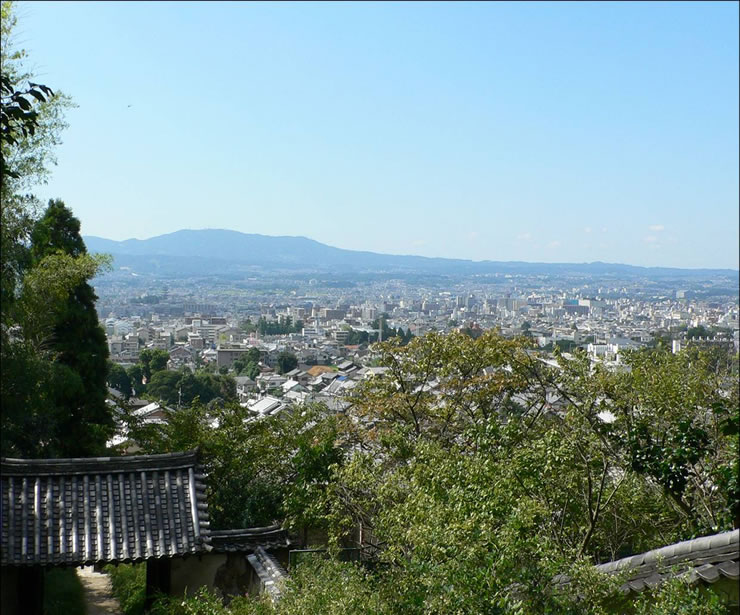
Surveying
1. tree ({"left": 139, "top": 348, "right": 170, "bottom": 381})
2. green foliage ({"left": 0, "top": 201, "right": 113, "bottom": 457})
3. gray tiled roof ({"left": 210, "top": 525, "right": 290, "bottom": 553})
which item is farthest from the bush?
tree ({"left": 139, "top": 348, "right": 170, "bottom": 381})

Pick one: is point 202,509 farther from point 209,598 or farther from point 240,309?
point 240,309

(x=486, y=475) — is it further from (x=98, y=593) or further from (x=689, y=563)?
(x=98, y=593)

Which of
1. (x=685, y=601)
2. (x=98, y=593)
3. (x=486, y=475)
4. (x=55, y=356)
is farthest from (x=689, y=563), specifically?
(x=55, y=356)

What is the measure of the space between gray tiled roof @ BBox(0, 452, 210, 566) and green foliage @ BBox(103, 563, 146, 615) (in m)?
1.22

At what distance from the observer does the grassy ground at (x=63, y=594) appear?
7758 mm

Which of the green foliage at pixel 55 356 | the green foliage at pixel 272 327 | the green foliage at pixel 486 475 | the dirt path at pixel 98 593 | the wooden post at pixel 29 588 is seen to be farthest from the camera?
the green foliage at pixel 272 327

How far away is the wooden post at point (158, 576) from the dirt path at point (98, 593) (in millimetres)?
1088

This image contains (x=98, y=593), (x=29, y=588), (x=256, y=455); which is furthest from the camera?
(x=256, y=455)

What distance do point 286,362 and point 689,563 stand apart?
1483 inches

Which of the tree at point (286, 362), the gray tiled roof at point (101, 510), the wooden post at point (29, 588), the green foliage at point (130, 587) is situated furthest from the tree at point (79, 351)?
the tree at point (286, 362)

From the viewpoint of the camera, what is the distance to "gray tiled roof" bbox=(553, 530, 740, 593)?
315cm

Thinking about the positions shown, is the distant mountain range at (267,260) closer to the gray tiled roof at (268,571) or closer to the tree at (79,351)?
the tree at (79,351)

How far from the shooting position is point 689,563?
326 centimetres

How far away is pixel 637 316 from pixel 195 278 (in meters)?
76.7
